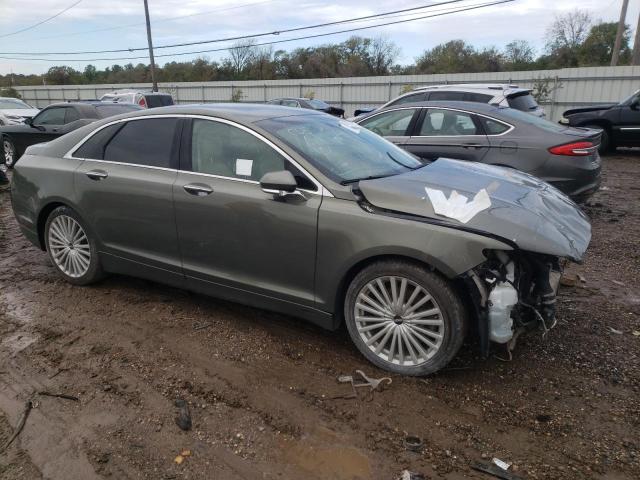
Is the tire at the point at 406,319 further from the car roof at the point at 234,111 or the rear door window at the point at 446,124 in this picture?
the rear door window at the point at 446,124

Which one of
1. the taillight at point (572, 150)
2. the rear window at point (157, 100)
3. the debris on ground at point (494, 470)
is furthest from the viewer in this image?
the rear window at point (157, 100)

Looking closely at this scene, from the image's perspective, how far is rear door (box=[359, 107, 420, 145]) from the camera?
24.1ft

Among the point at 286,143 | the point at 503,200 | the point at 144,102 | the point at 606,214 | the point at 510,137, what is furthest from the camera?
the point at 144,102

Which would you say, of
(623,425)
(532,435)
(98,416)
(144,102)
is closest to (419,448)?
(532,435)

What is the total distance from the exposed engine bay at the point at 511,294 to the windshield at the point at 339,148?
3.60 feet

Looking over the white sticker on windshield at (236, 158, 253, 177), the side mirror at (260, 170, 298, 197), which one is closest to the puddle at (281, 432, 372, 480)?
the side mirror at (260, 170, 298, 197)

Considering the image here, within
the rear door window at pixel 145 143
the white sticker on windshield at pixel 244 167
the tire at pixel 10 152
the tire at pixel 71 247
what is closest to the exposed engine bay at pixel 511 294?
the white sticker on windshield at pixel 244 167

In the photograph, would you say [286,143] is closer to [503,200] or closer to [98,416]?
[503,200]

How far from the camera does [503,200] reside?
10.6ft

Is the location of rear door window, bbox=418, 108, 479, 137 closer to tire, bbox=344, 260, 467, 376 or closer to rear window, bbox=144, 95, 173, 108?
tire, bbox=344, 260, 467, 376

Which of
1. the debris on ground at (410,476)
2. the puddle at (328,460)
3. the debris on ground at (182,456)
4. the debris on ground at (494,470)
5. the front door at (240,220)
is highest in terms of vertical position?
the front door at (240,220)

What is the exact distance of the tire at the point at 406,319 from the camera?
9.88 feet

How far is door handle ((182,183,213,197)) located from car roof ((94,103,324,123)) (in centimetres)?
55

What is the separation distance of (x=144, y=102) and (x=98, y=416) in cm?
1652
